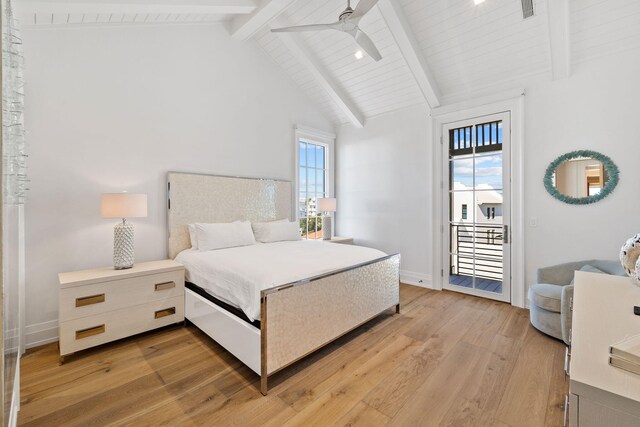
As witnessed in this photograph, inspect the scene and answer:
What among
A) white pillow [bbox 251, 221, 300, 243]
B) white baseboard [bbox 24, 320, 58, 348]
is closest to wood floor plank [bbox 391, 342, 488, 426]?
white pillow [bbox 251, 221, 300, 243]

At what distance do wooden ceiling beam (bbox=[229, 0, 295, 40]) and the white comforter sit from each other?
2603mm

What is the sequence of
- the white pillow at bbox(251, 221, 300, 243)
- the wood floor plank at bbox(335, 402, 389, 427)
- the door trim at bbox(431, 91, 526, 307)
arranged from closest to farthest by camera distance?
the wood floor plank at bbox(335, 402, 389, 427) < the door trim at bbox(431, 91, 526, 307) < the white pillow at bbox(251, 221, 300, 243)

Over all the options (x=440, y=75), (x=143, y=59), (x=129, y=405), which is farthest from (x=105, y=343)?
(x=440, y=75)

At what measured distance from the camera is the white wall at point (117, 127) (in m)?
2.47

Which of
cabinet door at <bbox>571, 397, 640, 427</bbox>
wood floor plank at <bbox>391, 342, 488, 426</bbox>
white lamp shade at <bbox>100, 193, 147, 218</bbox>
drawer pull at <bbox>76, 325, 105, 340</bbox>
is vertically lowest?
wood floor plank at <bbox>391, 342, 488, 426</bbox>

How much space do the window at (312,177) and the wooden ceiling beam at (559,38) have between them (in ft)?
10.4

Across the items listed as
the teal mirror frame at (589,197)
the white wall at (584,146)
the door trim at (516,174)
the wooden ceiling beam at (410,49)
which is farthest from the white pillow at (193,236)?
the teal mirror frame at (589,197)

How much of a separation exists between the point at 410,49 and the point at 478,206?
2.15 meters

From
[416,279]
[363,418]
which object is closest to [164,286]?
[363,418]

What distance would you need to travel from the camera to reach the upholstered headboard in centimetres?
322

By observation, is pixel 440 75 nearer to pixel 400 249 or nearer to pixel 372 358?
pixel 400 249

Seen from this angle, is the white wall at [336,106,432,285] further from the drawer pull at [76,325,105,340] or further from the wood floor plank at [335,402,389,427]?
the drawer pull at [76,325,105,340]

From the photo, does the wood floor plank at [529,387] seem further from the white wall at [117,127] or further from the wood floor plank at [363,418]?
the white wall at [117,127]

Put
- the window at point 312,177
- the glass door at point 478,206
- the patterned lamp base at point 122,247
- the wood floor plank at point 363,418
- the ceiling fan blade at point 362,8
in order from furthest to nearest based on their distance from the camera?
the window at point 312,177 < the glass door at point 478,206 < the patterned lamp base at point 122,247 < the ceiling fan blade at point 362,8 < the wood floor plank at point 363,418
